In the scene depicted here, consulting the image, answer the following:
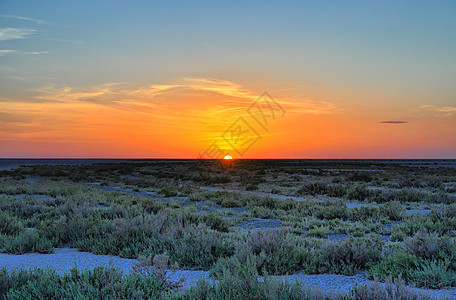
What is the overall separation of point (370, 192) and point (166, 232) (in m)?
14.7

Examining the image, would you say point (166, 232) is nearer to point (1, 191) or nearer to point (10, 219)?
point (10, 219)

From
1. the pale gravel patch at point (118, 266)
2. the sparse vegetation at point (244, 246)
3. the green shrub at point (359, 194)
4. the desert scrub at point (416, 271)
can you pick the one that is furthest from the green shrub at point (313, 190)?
the pale gravel patch at point (118, 266)

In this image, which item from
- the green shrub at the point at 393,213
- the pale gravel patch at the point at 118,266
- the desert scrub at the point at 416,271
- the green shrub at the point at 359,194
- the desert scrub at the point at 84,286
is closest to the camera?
the desert scrub at the point at 84,286

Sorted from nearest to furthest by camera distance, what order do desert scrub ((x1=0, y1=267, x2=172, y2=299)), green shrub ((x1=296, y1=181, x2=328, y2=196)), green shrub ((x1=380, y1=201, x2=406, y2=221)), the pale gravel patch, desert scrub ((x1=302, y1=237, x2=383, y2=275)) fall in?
desert scrub ((x1=0, y1=267, x2=172, y2=299)), the pale gravel patch, desert scrub ((x1=302, y1=237, x2=383, y2=275)), green shrub ((x1=380, y1=201, x2=406, y2=221)), green shrub ((x1=296, y1=181, x2=328, y2=196))

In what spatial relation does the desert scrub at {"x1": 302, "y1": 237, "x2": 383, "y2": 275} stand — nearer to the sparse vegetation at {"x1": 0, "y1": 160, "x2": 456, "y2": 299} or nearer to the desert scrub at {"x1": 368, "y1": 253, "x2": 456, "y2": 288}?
the sparse vegetation at {"x1": 0, "y1": 160, "x2": 456, "y2": 299}

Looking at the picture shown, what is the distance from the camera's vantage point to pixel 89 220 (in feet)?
30.0

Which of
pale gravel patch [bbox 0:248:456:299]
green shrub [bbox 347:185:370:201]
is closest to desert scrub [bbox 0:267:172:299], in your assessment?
pale gravel patch [bbox 0:248:456:299]

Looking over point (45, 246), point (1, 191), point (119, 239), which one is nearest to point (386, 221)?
point (119, 239)

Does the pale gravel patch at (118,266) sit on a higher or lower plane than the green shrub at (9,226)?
lower

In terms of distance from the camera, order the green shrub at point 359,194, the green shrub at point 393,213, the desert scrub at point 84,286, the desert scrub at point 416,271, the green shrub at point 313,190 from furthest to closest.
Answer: the green shrub at point 313,190, the green shrub at point 359,194, the green shrub at point 393,213, the desert scrub at point 416,271, the desert scrub at point 84,286

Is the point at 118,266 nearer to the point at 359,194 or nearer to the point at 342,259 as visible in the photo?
the point at 342,259

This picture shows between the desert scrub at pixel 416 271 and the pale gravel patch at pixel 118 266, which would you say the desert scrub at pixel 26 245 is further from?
the desert scrub at pixel 416 271

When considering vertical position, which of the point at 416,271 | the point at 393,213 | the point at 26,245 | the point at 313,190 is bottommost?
the point at 313,190

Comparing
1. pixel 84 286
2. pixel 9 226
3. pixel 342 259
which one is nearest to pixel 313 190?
pixel 342 259
